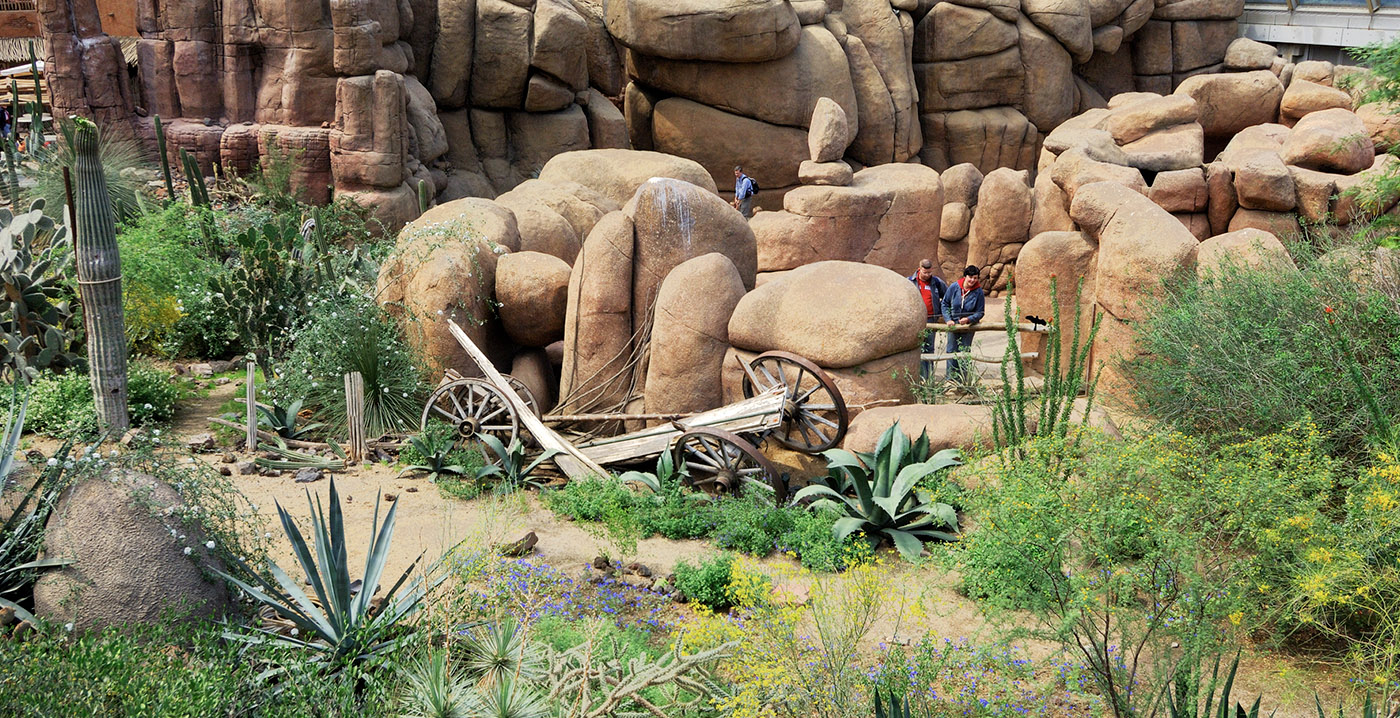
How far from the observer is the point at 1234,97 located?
15.2m

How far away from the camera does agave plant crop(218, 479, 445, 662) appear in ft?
15.3

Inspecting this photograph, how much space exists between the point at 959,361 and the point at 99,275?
252 inches

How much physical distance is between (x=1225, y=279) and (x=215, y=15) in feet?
42.6

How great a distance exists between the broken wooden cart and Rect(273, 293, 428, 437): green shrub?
33cm

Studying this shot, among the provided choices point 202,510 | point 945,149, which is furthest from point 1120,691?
point 945,149

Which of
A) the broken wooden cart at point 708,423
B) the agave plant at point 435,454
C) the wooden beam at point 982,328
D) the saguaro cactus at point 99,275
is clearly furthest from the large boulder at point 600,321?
the saguaro cactus at point 99,275

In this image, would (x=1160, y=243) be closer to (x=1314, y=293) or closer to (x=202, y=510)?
(x=1314, y=293)

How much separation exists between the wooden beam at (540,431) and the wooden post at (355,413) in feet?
2.89

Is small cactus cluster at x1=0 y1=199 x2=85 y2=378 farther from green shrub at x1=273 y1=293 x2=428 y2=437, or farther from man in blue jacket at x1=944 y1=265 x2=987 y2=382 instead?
man in blue jacket at x1=944 y1=265 x2=987 y2=382

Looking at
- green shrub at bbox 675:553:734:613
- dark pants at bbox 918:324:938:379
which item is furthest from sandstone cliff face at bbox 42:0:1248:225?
green shrub at bbox 675:553:734:613

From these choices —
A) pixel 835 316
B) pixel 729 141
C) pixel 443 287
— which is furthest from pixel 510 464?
pixel 729 141

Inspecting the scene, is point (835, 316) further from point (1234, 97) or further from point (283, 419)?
point (1234, 97)

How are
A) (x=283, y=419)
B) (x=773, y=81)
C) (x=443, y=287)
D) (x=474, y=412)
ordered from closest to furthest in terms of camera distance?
(x=474, y=412)
(x=283, y=419)
(x=443, y=287)
(x=773, y=81)

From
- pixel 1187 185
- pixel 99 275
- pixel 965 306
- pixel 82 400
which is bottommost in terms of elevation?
pixel 82 400
